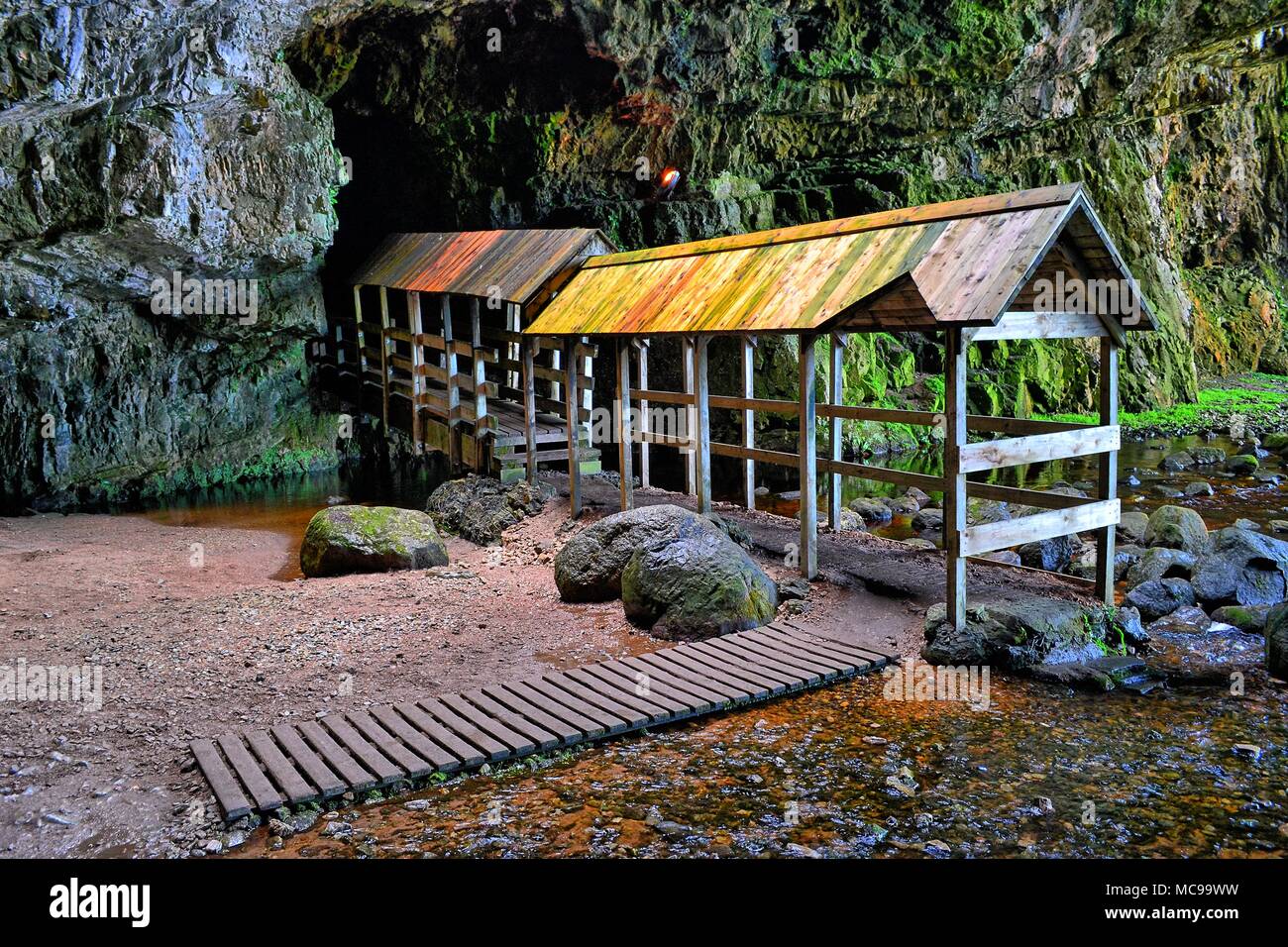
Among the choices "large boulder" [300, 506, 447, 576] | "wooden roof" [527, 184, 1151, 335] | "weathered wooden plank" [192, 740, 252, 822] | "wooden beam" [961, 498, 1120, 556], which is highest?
"wooden roof" [527, 184, 1151, 335]

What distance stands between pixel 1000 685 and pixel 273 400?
20.1 metres

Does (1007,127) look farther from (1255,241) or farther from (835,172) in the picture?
(1255,241)

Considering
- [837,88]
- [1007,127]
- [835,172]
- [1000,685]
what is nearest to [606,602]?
[1000,685]

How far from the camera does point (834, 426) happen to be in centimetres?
1309

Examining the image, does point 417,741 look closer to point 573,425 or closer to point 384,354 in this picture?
point 573,425

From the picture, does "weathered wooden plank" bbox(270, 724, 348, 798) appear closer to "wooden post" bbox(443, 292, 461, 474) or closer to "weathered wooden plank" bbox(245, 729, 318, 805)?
"weathered wooden plank" bbox(245, 729, 318, 805)

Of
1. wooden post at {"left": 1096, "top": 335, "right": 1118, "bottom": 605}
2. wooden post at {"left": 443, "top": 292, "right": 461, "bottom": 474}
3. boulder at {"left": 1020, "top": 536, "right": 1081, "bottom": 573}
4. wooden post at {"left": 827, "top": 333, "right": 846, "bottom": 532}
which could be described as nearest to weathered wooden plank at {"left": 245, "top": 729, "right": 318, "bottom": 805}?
wooden post at {"left": 827, "top": 333, "right": 846, "bottom": 532}

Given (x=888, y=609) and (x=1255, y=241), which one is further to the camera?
(x=1255, y=241)

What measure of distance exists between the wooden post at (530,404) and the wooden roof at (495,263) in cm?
77

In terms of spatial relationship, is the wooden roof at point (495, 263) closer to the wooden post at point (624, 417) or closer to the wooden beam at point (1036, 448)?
the wooden post at point (624, 417)

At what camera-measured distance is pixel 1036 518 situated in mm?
9383

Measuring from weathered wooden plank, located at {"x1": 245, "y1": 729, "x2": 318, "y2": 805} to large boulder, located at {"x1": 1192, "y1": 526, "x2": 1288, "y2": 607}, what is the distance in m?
9.55

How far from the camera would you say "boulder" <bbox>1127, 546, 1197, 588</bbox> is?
11.9m

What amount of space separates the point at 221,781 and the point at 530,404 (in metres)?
9.47
